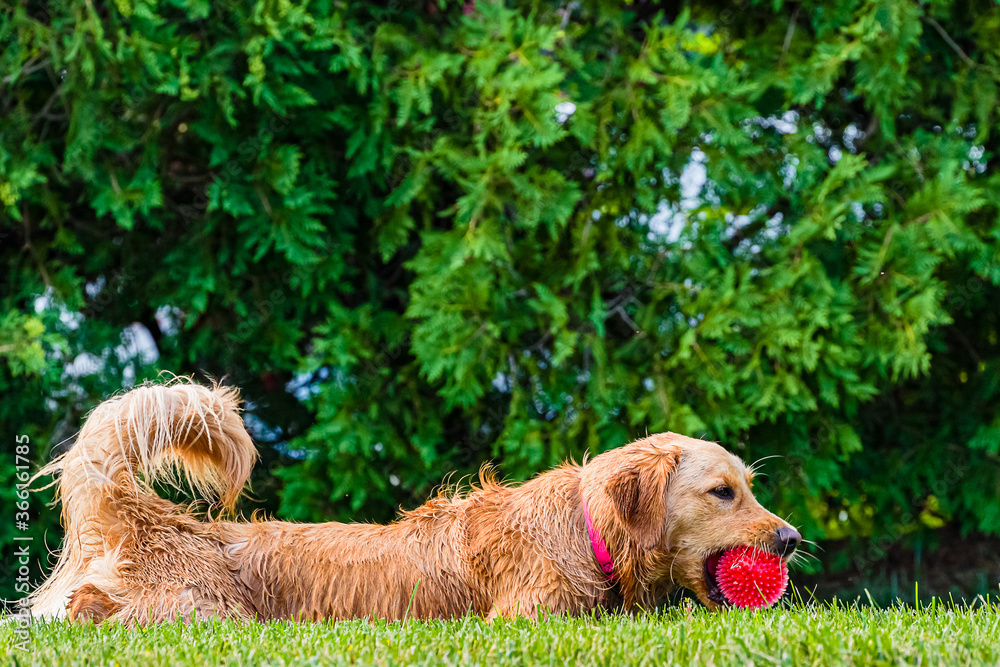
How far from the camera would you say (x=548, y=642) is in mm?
2912

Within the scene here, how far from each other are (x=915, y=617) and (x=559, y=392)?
9.84 ft

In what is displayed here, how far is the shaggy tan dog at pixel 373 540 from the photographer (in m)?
3.74

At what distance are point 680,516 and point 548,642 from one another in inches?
42.2

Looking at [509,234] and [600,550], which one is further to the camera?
[509,234]

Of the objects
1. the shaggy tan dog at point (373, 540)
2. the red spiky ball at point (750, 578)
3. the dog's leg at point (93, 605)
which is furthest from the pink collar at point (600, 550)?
the dog's leg at point (93, 605)

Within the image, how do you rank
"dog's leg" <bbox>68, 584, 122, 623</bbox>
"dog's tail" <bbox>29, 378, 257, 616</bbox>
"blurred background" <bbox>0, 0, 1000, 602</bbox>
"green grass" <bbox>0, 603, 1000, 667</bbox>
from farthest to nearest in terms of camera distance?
"blurred background" <bbox>0, 0, 1000, 602</bbox>, "dog's tail" <bbox>29, 378, 257, 616</bbox>, "dog's leg" <bbox>68, 584, 122, 623</bbox>, "green grass" <bbox>0, 603, 1000, 667</bbox>

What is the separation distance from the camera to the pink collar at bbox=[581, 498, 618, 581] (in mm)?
3742

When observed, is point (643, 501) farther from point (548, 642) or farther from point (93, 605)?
point (93, 605)

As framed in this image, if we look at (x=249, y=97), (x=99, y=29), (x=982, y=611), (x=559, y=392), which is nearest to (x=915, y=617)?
(x=982, y=611)

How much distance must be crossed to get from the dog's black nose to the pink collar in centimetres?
66

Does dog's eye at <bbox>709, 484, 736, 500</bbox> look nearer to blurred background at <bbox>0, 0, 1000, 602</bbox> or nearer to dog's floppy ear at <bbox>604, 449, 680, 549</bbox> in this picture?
dog's floppy ear at <bbox>604, 449, 680, 549</bbox>

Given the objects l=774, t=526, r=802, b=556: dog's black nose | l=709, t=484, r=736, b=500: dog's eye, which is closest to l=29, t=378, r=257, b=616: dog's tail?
l=709, t=484, r=736, b=500: dog's eye

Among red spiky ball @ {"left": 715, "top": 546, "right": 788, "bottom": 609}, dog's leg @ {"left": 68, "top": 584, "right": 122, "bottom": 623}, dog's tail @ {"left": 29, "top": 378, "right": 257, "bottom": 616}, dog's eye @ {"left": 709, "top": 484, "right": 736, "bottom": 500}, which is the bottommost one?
red spiky ball @ {"left": 715, "top": 546, "right": 788, "bottom": 609}

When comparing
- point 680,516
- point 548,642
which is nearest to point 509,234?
point 680,516
